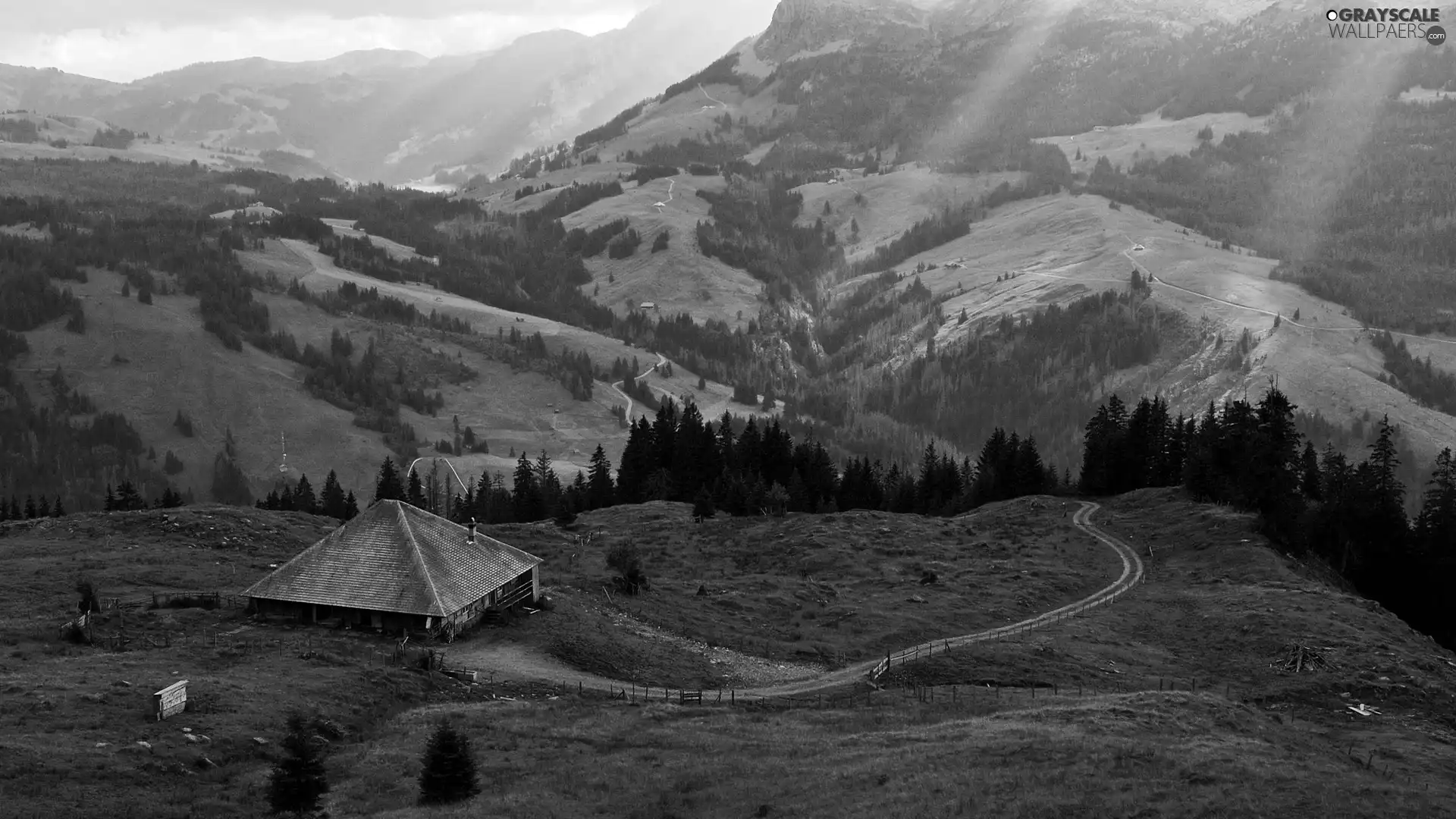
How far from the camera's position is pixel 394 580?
206ft

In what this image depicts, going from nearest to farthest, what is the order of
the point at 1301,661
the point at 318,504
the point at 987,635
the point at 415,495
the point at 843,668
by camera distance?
the point at 1301,661, the point at 843,668, the point at 987,635, the point at 415,495, the point at 318,504

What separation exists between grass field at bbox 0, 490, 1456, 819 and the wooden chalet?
1.99m

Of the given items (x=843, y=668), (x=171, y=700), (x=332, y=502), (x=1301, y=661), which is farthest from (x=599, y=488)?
(x=171, y=700)

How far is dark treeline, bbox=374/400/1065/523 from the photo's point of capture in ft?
429

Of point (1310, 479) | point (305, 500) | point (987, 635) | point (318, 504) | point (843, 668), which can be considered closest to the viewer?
point (843, 668)

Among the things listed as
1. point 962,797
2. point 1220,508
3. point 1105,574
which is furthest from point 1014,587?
point 962,797

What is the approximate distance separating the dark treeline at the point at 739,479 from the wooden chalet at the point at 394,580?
56.5 metres

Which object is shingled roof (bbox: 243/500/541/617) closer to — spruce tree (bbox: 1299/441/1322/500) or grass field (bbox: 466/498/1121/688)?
grass field (bbox: 466/498/1121/688)

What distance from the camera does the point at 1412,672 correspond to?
61.4 meters

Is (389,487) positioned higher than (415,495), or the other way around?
(389,487)

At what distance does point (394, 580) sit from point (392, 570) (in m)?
0.92

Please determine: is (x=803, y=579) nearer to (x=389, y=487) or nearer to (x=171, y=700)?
(x=171, y=700)

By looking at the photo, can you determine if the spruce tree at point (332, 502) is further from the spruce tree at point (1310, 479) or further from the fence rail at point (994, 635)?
the spruce tree at point (1310, 479)

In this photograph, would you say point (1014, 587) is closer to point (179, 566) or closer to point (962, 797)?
point (962, 797)
